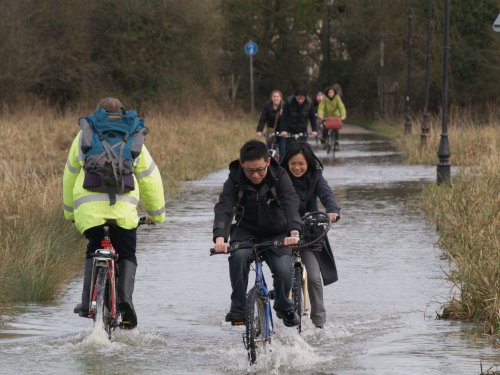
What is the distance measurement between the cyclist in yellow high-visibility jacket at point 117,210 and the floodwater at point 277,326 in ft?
1.21

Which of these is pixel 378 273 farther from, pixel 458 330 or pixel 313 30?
pixel 313 30

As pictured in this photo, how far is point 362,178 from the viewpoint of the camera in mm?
24031

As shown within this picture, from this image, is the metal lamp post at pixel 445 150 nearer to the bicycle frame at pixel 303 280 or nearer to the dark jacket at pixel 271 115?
the dark jacket at pixel 271 115

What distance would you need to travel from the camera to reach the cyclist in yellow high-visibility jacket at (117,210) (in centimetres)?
873

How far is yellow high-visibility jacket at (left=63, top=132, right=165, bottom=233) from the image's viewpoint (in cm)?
873

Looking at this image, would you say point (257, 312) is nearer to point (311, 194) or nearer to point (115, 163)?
point (115, 163)

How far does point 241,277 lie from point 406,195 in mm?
12282

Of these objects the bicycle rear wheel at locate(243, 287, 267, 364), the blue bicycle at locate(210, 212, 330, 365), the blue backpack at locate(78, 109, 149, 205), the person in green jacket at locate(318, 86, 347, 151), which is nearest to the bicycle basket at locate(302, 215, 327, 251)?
the blue bicycle at locate(210, 212, 330, 365)

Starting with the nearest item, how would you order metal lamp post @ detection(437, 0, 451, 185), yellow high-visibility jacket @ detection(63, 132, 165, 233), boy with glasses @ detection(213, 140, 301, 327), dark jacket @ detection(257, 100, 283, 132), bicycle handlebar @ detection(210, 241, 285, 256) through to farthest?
bicycle handlebar @ detection(210, 241, 285, 256) < boy with glasses @ detection(213, 140, 301, 327) < yellow high-visibility jacket @ detection(63, 132, 165, 233) < metal lamp post @ detection(437, 0, 451, 185) < dark jacket @ detection(257, 100, 283, 132)

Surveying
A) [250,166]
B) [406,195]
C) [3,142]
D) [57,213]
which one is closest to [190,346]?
[250,166]

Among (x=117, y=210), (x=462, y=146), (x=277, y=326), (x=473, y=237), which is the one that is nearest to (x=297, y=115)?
(x=462, y=146)

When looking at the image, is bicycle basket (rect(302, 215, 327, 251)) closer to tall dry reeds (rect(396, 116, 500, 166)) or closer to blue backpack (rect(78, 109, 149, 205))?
blue backpack (rect(78, 109, 149, 205))

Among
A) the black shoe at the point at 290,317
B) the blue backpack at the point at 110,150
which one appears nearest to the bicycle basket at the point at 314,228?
the black shoe at the point at 290,317

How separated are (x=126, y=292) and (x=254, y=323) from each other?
135 centimetres
